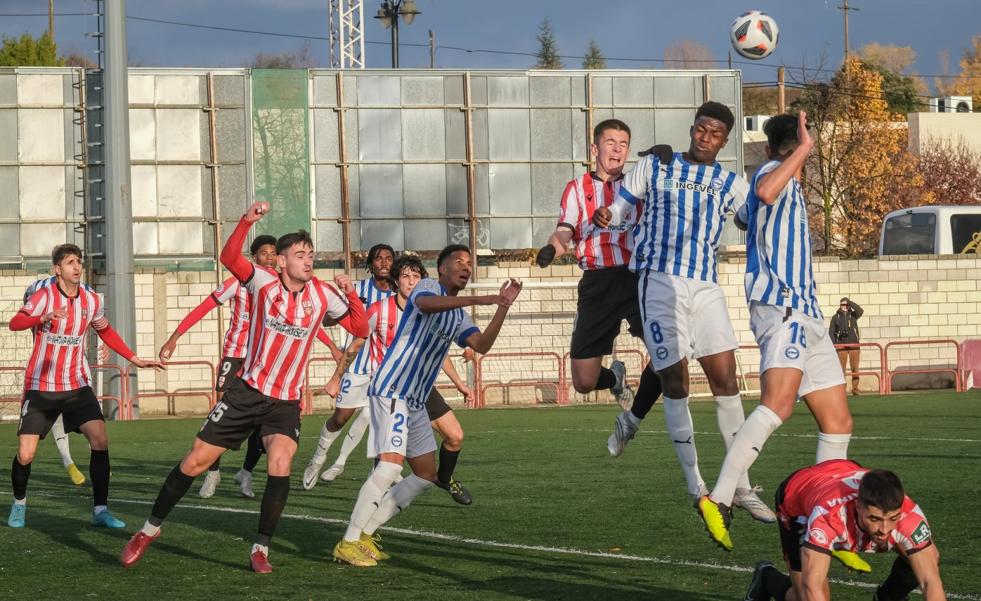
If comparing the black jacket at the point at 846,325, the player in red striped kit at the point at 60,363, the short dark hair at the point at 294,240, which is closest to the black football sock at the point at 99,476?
the player in red striped kit at the point at 60,363

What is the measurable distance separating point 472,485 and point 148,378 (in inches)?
630

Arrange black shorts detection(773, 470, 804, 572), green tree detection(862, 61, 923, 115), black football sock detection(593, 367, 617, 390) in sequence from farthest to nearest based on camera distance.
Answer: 1. green tree detection(862, 61, 923, 115)
2. black football sock detection(593, 367, 617, 390)
3. black shorts detection(773, 470, 804, 572)

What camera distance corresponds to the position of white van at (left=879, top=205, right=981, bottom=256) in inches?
1307

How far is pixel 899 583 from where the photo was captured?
6.38m

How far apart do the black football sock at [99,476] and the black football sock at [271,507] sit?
2.37 m

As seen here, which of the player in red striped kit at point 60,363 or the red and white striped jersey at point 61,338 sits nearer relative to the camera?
the player in red striped kit at point 60,363

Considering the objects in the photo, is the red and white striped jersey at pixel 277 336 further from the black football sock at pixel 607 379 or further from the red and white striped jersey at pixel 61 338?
the red and white striped jersey at pixel 61 338

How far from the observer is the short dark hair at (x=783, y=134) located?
26.0 ft

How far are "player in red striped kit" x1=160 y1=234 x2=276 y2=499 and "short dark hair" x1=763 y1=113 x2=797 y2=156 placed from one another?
220 inches

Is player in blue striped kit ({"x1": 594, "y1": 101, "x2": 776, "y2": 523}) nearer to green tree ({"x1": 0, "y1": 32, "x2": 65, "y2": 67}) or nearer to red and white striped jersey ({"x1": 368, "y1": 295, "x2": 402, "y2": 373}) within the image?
red and white striped jersey ({"x1": 368, "y1": 295, "x2": 402, "y2": 373})

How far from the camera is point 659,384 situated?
9.66 meters

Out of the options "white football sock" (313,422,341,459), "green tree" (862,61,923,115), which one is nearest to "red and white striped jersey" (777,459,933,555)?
"white football sock" (313,422,341,459)

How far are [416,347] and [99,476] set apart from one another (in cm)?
315

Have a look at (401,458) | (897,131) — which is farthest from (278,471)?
(897,131)
